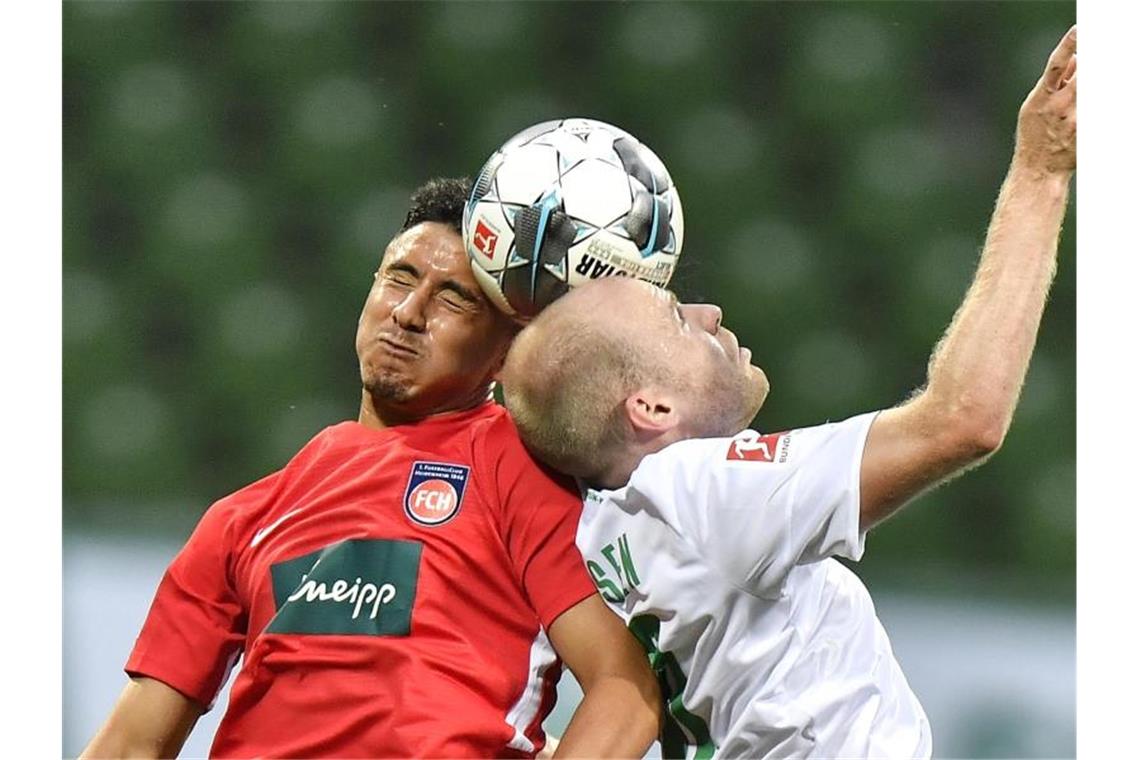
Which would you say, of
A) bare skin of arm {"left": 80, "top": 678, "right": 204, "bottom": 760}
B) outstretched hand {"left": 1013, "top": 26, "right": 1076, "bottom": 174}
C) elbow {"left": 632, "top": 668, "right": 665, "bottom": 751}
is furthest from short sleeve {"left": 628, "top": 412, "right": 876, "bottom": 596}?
bare skin of arm {"left": 80, "top": 678, "right": 204, "bottom": 760}

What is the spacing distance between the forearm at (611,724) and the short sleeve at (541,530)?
0.41 feet

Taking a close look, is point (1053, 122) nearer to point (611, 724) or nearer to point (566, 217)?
point (566, 217)

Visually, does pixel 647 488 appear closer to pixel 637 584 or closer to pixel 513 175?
pixel 637 584

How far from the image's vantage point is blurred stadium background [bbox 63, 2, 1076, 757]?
3.75 metres

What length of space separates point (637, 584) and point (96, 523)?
2286 millimetres

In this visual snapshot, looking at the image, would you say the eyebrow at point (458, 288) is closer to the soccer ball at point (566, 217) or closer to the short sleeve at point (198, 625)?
the soccer ball at point (566, 217)

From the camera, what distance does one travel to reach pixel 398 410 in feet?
6.86

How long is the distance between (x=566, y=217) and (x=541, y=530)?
0.41m

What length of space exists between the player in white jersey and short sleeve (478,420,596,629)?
1.1 inches

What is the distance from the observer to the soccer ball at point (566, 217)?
188 centimetres

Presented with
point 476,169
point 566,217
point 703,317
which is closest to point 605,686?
point 703,317

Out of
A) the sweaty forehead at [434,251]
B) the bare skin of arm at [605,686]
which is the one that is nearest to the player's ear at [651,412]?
the bare skin of arm at [605,686]

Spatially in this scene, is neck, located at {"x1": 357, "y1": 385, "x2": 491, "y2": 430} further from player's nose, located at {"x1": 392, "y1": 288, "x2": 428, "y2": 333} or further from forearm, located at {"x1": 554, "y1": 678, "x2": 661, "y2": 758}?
forearm, located at {"x1": 554, "y1": 678, "x2": 661, "y2": 758}
